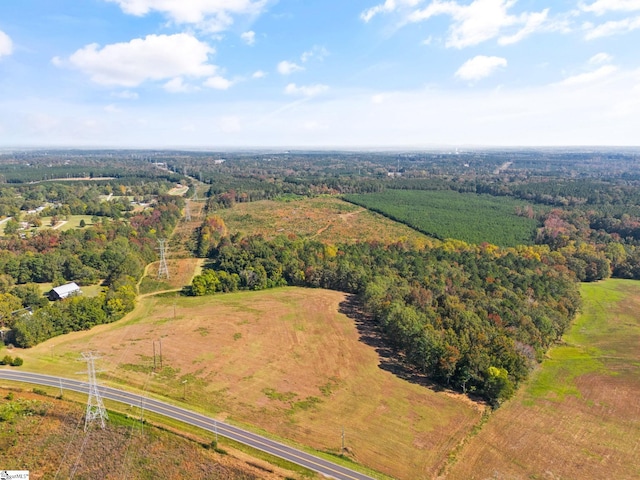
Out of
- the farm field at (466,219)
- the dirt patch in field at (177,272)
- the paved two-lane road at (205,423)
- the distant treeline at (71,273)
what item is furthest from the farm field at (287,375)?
the farm field at (466,219)

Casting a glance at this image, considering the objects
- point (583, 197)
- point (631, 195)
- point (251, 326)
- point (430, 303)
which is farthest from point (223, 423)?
point (631, 195)

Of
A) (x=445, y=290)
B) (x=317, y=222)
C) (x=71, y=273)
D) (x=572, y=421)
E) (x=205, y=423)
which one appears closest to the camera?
(x=205, y=423)

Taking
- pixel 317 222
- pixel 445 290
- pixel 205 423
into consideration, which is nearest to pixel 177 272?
pixel 205 423

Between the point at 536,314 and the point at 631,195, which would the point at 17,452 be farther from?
the point at 631,195

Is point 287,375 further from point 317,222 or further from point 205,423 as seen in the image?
point 317,222

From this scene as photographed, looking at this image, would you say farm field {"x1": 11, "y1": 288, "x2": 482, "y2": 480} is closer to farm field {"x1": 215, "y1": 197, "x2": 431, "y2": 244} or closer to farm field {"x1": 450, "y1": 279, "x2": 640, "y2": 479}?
farm field {"x1": 450, "y1": 279, "x2": 640, "y2": 479}

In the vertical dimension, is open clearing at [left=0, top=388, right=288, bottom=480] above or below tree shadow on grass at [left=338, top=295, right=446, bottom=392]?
above

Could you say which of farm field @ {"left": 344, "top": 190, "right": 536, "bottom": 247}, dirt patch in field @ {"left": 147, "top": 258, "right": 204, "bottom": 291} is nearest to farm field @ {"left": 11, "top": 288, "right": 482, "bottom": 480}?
dirt patch in field @ {"left": 147, "top": 258, "right": 204, "bottom": 291}
